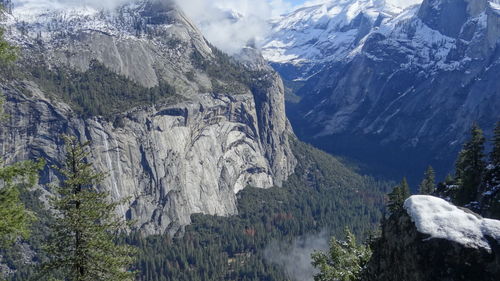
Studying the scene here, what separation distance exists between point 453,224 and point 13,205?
18509mm

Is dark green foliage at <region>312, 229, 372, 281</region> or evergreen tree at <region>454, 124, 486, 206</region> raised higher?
evergreen tree at <region>454, 124, 486, 206</region>

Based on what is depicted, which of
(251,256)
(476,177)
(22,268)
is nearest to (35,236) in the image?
→ (22,268)

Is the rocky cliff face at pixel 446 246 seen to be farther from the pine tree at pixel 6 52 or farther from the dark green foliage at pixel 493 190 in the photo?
the dark green foliage at pixel 493 190

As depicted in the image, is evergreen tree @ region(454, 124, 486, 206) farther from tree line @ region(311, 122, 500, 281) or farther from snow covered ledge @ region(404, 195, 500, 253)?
snow covered ledge @ region(404, 195, 500, 253)

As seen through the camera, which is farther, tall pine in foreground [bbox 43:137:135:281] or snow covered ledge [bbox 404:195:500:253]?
tall pine in foreground [bbox 43:137:135:281]

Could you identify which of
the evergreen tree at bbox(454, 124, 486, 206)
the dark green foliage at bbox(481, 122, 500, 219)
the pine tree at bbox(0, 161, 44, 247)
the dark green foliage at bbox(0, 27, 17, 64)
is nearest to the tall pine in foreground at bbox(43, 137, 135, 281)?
the pine tree at bbox(0, 161, 44, 247)

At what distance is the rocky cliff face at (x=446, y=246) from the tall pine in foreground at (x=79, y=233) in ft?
51.4

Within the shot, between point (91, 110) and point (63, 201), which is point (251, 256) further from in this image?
point (63, 201)

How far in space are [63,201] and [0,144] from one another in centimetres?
17896

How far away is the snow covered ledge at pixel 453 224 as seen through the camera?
20391 millimetres

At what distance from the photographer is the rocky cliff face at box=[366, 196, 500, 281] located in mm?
20156

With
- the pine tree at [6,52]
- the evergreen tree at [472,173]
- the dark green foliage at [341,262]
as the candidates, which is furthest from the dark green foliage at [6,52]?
the evergreen tree at [472,173]

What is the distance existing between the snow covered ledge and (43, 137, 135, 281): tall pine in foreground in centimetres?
1656

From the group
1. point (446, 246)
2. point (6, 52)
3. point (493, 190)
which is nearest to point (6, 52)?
point (6, 52)
